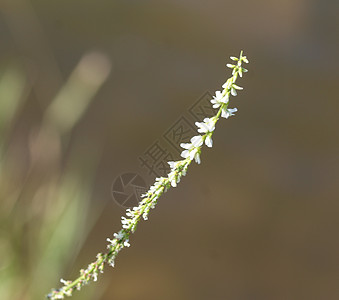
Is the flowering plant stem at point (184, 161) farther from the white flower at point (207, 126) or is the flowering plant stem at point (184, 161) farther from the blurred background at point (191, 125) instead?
the blurred background at point (191, 125)

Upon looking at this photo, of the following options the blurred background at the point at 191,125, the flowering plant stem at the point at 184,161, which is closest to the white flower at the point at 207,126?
the flowering plant stem at the point at 184,161

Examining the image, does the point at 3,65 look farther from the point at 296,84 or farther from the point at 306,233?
the point at 306,233

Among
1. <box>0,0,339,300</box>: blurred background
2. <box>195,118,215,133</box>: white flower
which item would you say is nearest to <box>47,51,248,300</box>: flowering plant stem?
<box>195,118,215,133</box>: white flower

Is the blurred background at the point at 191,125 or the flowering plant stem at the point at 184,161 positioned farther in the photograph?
the blurred background at the point at 191,125

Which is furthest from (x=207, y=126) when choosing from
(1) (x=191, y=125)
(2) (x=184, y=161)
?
(1) (x=191, y=125)

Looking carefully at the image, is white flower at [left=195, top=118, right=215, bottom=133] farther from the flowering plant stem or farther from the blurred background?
the blurred background

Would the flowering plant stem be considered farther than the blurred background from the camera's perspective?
No

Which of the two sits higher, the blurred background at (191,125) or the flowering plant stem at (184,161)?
the blurred background at (191,125)

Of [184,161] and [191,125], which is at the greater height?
[191,125]

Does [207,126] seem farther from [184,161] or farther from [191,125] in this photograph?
[191,125]
